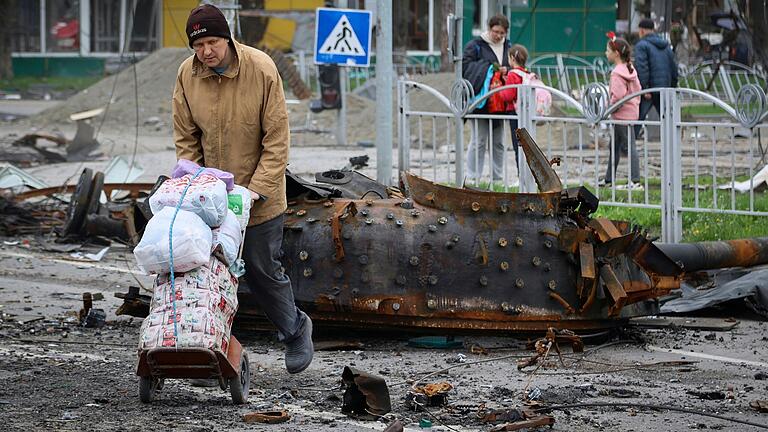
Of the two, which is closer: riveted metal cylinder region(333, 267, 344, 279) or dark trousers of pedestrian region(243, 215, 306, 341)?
dark trousers of pedestrian region(243, 215, 306, 341)

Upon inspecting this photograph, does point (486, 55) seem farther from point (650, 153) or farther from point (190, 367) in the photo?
point (190, 367)

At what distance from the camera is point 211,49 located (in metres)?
6.35

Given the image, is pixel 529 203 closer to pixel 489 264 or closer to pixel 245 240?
pixel 489 264

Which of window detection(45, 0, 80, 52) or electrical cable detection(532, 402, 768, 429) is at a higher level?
window detection(45, 0, 80, 52)

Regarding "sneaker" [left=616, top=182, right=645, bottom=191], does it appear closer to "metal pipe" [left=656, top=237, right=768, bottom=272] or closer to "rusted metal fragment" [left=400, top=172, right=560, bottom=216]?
"metal pipe" [left=656, top=237, right=768, bottom=272]

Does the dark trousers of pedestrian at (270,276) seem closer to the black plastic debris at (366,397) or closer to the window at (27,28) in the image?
the black plastic debris at (366,397)

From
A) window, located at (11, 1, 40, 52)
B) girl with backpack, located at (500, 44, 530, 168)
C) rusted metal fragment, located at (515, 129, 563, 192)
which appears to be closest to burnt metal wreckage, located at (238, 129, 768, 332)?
rusted metal fragment, located at (515, 129, 563, 192)

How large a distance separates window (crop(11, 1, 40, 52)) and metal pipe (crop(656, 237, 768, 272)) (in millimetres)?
39619

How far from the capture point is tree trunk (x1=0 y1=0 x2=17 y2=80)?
41.9 m

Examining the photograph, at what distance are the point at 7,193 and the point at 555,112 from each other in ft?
24.8

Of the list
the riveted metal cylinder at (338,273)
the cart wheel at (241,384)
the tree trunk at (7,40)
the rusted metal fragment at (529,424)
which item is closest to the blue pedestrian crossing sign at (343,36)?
the riveted metal cylinder at (338,273)

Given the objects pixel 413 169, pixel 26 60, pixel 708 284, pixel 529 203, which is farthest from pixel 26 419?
pixel 26 60

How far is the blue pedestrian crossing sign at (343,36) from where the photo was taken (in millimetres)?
17359

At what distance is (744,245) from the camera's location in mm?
9594
